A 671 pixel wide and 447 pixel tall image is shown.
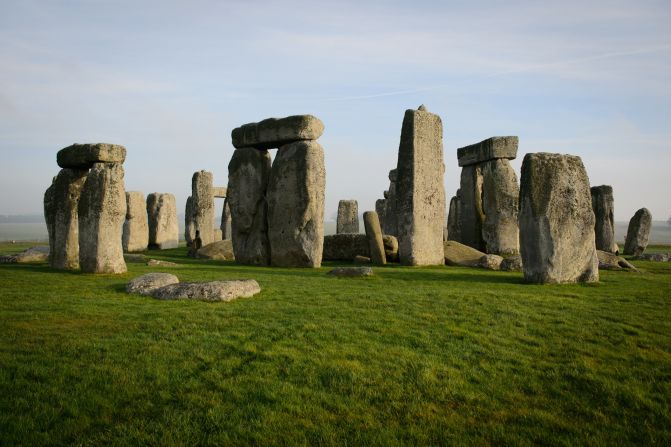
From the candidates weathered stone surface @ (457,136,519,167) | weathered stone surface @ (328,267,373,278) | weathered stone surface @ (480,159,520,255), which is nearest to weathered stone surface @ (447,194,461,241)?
weathered stone surface @ (480,159,520,255)

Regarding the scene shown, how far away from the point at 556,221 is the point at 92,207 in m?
9.94

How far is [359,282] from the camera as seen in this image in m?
10.5

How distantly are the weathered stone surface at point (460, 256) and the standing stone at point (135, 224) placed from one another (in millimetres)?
14673

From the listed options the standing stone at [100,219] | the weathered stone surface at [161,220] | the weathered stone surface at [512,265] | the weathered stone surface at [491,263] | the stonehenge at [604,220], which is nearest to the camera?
the standing stone at [100,219]

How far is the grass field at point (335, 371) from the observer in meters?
3.79

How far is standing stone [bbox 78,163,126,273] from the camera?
11.0 m

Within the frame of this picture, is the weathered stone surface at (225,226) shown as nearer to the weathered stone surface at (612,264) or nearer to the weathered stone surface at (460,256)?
the weathered stone surface at (460,256)

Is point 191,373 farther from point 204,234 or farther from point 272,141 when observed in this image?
point 204,234

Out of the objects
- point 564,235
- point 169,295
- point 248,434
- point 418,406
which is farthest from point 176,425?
point 564,235

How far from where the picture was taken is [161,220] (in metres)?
25.3

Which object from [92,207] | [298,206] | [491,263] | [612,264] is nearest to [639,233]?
[612,264]

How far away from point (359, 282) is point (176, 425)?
6.88 metres

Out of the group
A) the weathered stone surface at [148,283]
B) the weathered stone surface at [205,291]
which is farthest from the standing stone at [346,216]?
the weathered stone surface at [205,291]

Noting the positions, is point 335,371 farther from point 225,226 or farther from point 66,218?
point 225,226
